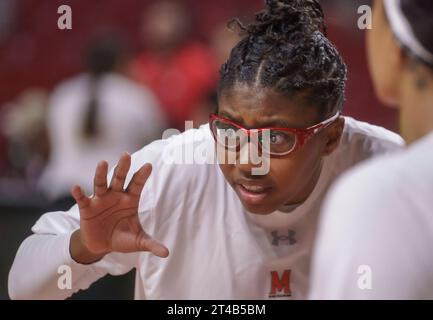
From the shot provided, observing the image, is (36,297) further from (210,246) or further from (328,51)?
(328,51)

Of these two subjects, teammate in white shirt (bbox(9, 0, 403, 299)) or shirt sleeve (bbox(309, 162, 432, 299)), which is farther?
teammate in white shirt (bbox(9, 0, 403, 299))

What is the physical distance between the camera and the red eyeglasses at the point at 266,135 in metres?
1.54

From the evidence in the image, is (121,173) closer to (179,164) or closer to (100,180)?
(100,180)

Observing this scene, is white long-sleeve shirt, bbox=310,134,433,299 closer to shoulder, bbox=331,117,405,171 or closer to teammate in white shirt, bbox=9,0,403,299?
teammate in white shirt, bbox=9,0,403,299

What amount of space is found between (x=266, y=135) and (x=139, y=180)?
0.78ft

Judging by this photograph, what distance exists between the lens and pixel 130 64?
3.48 meters

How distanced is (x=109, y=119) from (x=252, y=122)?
4.87 ft

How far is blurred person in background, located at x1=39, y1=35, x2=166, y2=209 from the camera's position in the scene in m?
2.88

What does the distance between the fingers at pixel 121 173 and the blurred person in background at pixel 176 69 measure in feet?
5.03

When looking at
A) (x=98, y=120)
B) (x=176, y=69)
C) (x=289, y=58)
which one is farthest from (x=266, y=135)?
(x=176, y=69)

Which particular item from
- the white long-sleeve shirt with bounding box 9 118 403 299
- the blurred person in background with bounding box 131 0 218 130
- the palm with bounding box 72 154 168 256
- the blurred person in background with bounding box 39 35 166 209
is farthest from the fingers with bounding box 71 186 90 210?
the blurred person in background with bounding box 131 0 218 130

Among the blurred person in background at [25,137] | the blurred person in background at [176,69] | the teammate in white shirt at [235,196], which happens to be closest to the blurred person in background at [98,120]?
the blurred person in background at [176,69]

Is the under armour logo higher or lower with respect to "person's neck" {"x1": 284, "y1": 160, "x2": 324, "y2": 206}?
lower

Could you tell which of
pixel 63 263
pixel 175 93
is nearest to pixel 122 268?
pixel 63 263
